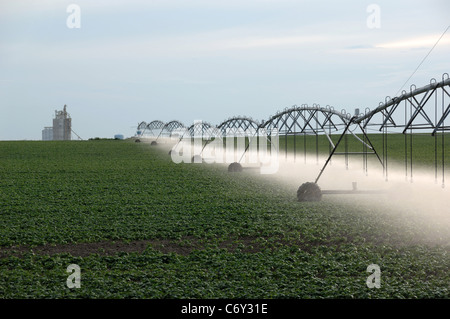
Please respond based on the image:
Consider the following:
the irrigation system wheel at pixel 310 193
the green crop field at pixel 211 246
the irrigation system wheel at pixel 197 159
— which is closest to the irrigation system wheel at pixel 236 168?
the green crop field at pixel 211 246

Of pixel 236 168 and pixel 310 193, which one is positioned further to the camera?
pixel 236 168

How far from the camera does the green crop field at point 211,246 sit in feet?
25.0

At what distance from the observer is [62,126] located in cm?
10244

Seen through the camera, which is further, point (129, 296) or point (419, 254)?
point (419, 254)

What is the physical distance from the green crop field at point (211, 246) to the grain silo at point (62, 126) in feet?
280

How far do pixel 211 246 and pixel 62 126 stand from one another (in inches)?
3829

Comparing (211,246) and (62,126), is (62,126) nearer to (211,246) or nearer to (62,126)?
(62,126)

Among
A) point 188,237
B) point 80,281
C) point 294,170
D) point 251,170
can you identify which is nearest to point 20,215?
point 188,237

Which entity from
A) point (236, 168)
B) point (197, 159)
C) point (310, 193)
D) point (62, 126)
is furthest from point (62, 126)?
point (310, 193)

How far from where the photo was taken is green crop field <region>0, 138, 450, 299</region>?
25.0 feet

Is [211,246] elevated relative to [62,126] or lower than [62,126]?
lower

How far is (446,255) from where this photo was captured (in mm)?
9242

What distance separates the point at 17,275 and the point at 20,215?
232 inches

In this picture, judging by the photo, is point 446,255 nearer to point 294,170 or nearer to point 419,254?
point 419,254
